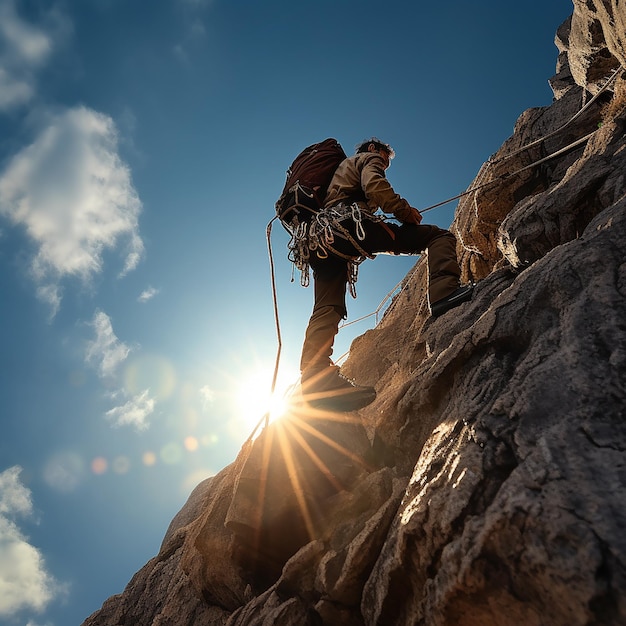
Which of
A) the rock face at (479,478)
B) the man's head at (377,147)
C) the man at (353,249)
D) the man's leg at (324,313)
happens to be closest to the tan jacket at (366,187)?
the man at (353,249)

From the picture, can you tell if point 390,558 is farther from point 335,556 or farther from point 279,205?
point 279,205

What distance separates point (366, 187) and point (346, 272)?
95 cm

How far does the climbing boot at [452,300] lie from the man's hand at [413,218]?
891mm

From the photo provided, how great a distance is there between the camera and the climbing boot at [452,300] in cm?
402

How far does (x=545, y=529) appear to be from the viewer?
129 centimetres

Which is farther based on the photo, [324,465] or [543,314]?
[324,465]

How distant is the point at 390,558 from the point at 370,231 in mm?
3203

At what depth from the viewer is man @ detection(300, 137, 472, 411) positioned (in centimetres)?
407

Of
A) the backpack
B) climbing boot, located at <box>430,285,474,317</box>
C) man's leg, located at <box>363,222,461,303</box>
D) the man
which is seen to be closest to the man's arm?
the man

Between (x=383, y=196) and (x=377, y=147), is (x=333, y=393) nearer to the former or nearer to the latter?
(x=383, y=196)

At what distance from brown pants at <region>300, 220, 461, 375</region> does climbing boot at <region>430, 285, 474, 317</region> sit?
0.06 metres

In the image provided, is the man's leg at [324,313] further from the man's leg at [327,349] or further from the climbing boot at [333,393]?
the climbing boot at [333,393]

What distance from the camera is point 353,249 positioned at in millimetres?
4477

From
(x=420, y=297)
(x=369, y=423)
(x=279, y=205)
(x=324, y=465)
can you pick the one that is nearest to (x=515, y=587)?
(x=324, y=465)
